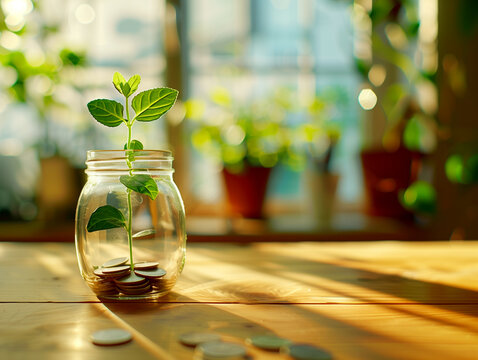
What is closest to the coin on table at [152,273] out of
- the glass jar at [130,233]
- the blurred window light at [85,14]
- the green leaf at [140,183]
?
the glass jar at [130,233]

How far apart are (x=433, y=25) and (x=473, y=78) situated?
1.08ft

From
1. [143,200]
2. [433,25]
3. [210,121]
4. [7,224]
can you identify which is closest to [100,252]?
[143,200]

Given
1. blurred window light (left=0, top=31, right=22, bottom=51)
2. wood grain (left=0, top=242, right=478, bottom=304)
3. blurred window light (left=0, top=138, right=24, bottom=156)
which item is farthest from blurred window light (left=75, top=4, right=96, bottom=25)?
wood grain (left=0, top=242, right=478, bottom=304)

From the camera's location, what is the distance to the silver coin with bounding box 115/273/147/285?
0.57 meters

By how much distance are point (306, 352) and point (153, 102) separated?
34 centimetres

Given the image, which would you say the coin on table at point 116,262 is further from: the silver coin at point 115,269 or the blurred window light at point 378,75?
the blurred window light at point 378,75

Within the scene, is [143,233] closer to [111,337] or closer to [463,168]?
[111,337]

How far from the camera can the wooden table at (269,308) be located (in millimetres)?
441

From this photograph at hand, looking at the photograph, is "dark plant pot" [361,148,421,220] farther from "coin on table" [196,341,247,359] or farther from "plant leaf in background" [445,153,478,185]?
"coin on table" [196,341,247,359]

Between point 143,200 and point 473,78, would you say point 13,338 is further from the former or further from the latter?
point 473,78

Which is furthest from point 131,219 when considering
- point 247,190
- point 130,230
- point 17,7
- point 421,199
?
point 17,7

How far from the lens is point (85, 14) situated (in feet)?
7.59

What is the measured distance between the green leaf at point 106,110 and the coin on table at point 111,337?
25cm

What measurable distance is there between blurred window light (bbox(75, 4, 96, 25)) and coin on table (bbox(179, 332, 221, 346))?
2.22m
